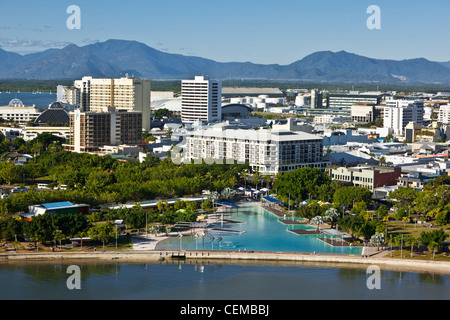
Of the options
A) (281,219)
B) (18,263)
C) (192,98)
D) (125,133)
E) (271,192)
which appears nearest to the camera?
(18,263)

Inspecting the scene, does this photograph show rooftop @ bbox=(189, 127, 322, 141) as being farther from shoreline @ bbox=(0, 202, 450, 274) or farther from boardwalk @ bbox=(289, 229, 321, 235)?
shoreline @ bbox=(0, 202, 450, 274)

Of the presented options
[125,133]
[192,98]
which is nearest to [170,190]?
[125,133]

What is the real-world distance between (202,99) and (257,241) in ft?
97.7

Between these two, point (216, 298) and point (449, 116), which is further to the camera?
point (449, 116)

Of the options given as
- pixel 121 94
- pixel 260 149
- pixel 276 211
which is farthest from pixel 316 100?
pixel 276 211

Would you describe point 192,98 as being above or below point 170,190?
above

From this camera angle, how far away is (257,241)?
1941 cm

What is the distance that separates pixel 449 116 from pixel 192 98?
22.1 m

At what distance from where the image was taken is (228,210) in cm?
2408

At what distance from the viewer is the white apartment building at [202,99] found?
158 feet

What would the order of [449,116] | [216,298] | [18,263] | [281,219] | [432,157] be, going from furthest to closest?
[449,116] → [432,157] → [281,219] → [18,263] → [216,298]

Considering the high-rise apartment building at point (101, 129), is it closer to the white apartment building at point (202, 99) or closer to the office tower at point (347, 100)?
the white apartment building at point (202, 99)

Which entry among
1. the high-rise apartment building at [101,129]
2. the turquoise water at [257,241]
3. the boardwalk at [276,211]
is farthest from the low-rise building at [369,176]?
the high-rise apartment building at [101,129]

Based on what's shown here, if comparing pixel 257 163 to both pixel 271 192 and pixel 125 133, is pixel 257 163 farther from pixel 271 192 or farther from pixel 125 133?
pixel 125 133
